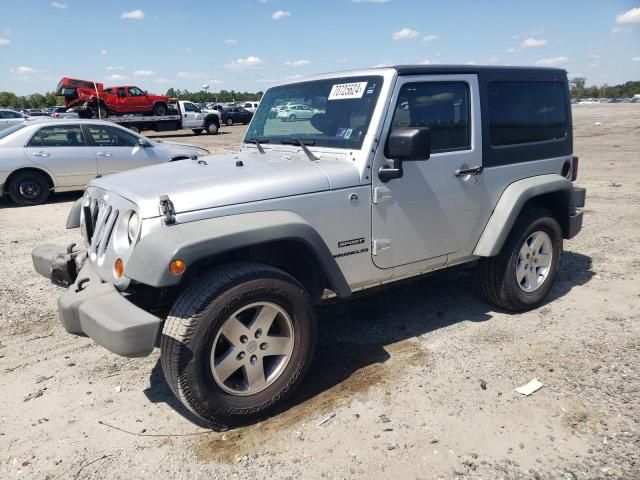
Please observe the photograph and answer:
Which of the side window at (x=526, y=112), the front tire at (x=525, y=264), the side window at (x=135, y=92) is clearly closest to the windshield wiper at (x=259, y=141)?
the side window at (x=526, y=112)

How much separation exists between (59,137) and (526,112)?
28.7ft

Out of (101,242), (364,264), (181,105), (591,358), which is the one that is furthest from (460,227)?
(181,105)

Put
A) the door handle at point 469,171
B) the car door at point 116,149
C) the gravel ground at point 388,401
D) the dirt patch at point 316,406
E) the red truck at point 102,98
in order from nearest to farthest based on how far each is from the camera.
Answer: the gravel ground at point 388,401 < the dirt patch at point 316,406 < the door handle at point 469,171 < the car door at point 116,149 < the red truck at point 102,98

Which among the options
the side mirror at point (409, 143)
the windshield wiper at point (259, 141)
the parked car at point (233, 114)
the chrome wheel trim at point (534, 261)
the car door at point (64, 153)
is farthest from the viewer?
the parked car at point (233, 114)

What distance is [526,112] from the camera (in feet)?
14.7

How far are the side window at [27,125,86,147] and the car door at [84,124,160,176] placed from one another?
0.60 feet

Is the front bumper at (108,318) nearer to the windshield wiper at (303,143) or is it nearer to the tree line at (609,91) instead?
the windshield wiper at (303,143)

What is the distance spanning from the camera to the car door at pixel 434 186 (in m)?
3.59

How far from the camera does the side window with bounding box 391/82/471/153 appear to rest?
3.67m

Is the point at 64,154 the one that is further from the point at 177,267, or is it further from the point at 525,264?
the point at 525,264

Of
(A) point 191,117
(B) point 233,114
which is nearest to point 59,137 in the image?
Result: (A) point 191,117

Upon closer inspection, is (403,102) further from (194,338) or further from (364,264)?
(194,338)

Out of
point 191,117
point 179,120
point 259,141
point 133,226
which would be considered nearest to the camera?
point 133,226

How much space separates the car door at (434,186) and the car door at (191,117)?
26535 mm
